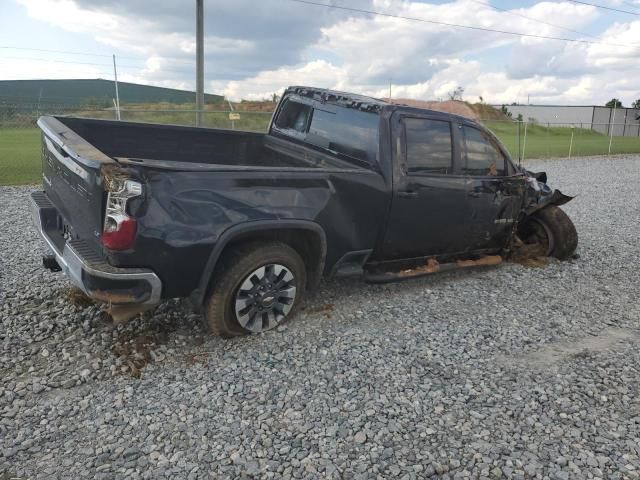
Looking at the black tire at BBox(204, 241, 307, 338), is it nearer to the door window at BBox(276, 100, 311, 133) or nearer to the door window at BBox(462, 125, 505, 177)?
the door window at BBox(276, 100, 311, 133)

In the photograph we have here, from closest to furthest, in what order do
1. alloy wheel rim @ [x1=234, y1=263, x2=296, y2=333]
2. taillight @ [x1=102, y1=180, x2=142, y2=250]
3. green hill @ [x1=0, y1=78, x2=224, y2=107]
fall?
1. taillight @ [x1=102, y1=180, x2=142, y2=250]
2. alloy wheel rim @ [x1=234, y1=263, x2=296, y2=333]
3. green hill @ [x1=0, y1=78, x2=224, y2=107]

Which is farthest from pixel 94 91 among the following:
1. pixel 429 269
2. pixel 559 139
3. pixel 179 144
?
pixel 559 139

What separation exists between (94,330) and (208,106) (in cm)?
2176

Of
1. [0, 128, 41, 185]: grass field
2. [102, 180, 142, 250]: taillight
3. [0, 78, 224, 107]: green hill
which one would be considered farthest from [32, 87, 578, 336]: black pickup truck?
[0, 78, 224, 107]: green hill

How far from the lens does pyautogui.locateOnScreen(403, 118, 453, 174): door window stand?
15.2ft

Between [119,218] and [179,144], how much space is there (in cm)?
227

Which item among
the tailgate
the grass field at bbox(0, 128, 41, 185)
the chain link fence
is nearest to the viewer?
the tailgate

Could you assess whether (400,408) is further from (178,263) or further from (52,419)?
(52,419)

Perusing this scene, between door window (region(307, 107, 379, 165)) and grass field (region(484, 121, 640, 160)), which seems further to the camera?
grass field (region(484, 121, 640, 160))

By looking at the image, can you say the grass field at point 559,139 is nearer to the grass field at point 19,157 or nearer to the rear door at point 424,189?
the grass field at point 19,157

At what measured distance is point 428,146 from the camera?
475cm

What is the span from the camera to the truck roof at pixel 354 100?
4602 millimetres

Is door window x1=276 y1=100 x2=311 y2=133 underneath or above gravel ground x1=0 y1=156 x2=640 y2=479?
above

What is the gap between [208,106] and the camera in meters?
24.4
